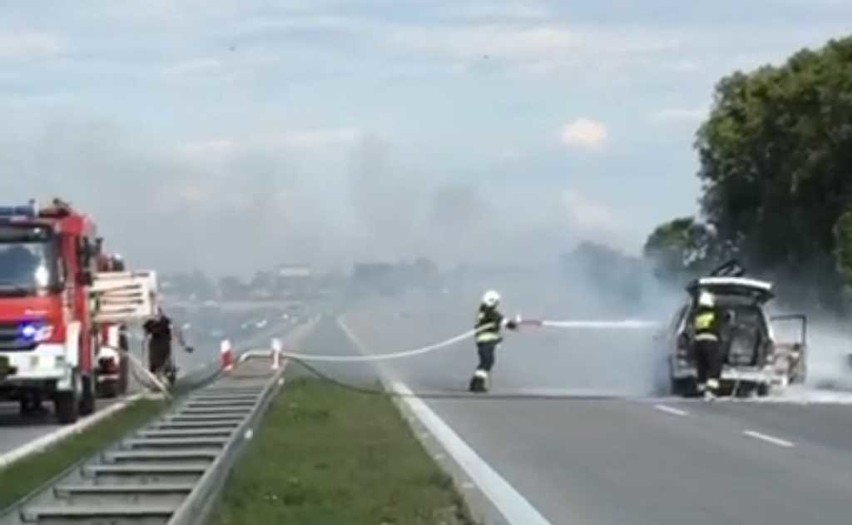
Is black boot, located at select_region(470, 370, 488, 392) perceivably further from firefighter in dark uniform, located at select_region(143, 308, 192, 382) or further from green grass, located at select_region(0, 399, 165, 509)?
green grass, located at select_region(0, 399, 165, 509)

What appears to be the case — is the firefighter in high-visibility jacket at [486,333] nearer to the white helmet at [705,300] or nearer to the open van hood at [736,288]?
the open van hood at [736,288]

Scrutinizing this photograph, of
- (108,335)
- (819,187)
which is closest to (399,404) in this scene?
(108,335)

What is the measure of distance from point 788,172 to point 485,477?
62.8 metres

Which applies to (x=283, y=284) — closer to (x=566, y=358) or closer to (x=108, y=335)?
(x=566, y=358)

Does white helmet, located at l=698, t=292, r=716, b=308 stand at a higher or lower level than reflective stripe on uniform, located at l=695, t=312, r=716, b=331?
higher

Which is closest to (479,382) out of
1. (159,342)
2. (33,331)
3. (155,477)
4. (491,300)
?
(491,300)

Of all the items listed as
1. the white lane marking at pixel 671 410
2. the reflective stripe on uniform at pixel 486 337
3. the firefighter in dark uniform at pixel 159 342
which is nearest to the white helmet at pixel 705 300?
the white lane marking at pixel 671 410

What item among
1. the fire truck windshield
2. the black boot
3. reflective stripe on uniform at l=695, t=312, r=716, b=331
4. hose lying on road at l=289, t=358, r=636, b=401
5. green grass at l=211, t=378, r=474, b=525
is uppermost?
the fire truck windshield

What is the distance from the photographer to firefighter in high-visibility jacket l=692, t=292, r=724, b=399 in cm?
4034

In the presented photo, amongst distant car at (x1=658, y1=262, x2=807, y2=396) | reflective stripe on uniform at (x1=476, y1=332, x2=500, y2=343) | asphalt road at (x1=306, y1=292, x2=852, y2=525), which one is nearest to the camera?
asphalt road at (x1=306, y1=292, x2=852, y2=525)

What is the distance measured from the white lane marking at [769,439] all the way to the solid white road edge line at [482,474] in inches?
145

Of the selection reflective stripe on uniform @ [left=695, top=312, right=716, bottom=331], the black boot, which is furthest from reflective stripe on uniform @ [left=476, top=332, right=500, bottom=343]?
reflective stripe on uniform @ [left=695, top=312, right=716, bottom=331]

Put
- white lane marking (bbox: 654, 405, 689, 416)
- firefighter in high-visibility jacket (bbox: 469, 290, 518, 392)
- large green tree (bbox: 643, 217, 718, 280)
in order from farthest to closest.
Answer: large green tree (bbox: 643, 217, 718, 280)
firefighter in high-visibility jacket (bbox: 469, 290, 518, 392)
white lane marking (bbox: 654, 405, 689, 416)

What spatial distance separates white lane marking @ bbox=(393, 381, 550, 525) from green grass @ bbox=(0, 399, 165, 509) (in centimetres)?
397
